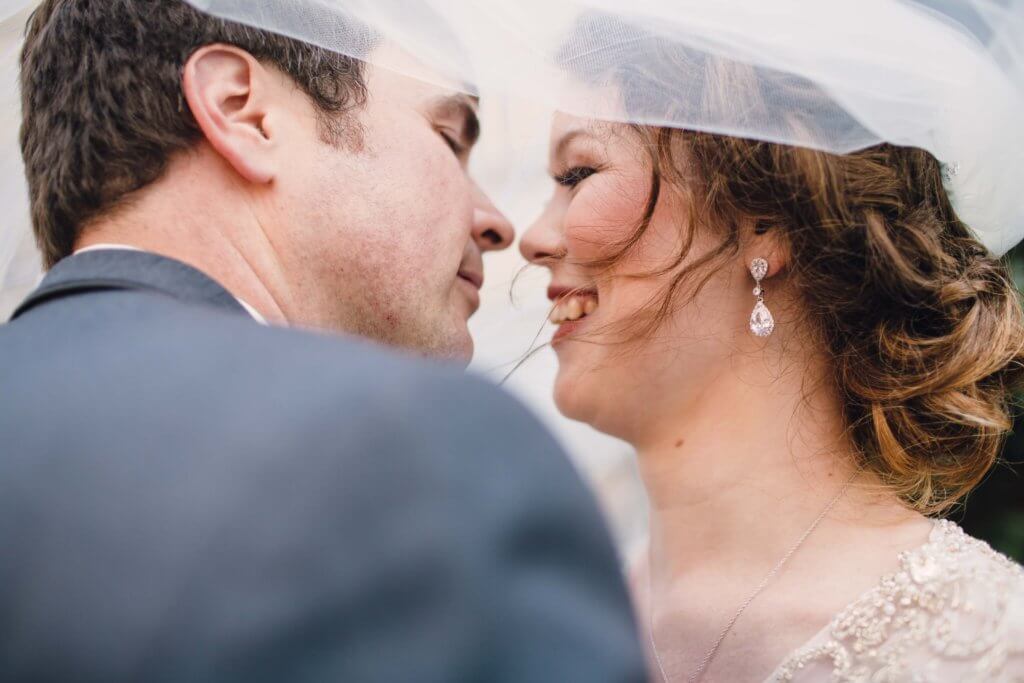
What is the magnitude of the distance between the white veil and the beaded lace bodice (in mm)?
1089

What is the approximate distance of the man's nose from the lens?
3.03m

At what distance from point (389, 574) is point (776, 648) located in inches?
68.8

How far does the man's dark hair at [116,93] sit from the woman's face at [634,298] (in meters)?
0.69

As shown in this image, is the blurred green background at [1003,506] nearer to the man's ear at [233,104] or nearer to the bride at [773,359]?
the bride at [773,359]

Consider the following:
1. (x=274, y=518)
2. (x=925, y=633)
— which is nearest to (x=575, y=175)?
(x=925, y=633)

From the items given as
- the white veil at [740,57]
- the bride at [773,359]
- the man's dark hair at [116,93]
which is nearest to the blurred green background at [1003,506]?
the bride at [773,359]

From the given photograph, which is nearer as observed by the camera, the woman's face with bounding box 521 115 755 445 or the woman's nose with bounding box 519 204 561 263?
the woman's face with bounding box 521 115 755 445

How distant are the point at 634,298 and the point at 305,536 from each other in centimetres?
184

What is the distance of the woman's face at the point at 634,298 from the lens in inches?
106

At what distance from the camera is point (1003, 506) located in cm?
522

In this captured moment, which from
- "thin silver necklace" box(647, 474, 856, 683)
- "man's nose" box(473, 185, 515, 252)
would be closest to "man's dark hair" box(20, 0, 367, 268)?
"man's nose" box(473, 185, 515, 252)

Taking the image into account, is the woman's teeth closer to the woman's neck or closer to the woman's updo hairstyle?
the woman's updo hairstyle

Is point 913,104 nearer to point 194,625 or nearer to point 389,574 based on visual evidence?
point 389,574

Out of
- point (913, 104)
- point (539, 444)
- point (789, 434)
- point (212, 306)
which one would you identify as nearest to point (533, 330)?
point (789, 434)
